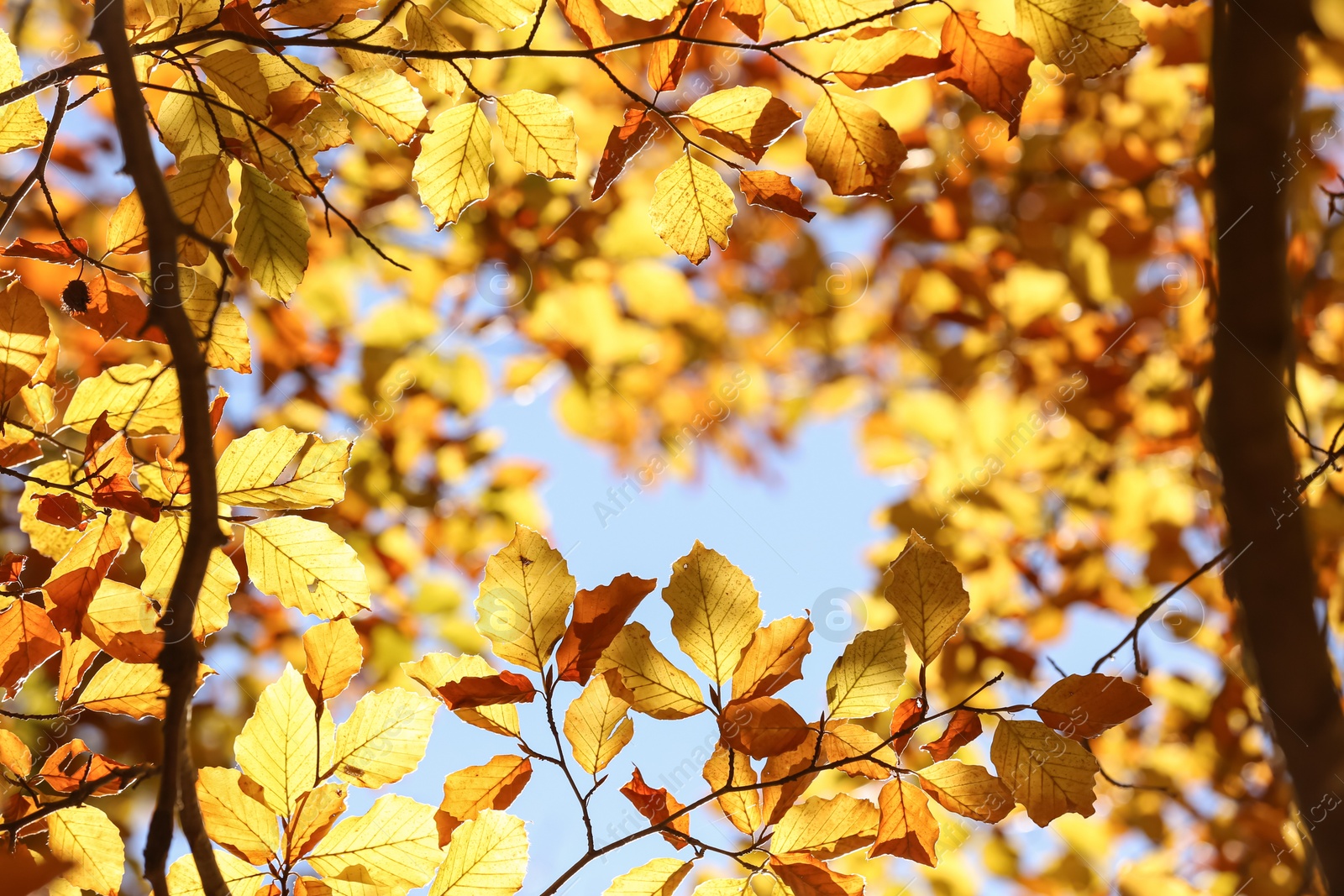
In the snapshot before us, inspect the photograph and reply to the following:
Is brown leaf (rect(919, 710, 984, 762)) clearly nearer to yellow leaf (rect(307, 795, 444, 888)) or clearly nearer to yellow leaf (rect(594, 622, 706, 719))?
yellow leaf (rect(594, 622, 706, 719))

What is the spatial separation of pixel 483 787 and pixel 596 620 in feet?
0.49

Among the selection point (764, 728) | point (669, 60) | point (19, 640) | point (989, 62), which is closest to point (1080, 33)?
point (989, 62)

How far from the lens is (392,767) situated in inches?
22.1

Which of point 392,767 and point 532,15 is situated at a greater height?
point 532,15

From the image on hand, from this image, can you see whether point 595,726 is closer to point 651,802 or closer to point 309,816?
point 651,802

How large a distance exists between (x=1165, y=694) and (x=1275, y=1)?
1.81 metres

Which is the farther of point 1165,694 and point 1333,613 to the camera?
point 1165,694

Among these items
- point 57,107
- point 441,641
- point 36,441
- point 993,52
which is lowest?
point 993,52

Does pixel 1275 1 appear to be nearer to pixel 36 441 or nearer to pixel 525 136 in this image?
pixel 525 136

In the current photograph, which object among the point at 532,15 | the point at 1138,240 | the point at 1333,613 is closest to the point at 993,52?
the point at 532,15

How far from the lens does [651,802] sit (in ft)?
1.81

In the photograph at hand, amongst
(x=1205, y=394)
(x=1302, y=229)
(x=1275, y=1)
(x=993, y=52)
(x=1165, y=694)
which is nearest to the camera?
(x=993, y=52)

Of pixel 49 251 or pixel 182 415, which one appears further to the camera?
pixel 49 251

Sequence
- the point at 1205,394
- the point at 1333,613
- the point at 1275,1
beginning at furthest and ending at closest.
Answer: the point at 1333,613, the point at 1205,394, the point at 1275,1
